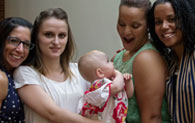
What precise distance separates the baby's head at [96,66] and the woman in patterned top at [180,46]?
0.41 meters

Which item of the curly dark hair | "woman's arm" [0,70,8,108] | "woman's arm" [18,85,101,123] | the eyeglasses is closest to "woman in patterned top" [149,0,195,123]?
the curly dark hair

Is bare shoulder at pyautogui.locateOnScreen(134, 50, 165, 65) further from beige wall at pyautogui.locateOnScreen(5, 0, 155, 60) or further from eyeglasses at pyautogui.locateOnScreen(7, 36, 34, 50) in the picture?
beige wall at pyautogui.locateOnScreen(5, 0, 155, 60)

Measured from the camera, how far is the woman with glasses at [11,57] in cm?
155

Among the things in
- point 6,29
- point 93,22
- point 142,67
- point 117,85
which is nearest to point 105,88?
point 117,85

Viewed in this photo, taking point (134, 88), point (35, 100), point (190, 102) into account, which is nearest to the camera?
point (190, 102)

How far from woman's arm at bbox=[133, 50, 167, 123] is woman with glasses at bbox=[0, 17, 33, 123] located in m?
0.79

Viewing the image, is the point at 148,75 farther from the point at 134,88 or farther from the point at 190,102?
the point at 190,102

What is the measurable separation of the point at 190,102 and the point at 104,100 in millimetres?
524

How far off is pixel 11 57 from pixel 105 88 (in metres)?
0.67

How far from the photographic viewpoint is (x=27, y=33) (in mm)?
1724

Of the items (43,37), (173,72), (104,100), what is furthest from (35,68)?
(173,72)

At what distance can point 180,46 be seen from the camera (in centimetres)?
164

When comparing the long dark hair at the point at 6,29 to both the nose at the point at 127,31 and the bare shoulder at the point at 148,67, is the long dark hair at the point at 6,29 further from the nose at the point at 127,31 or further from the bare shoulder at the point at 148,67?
the bare shoulder at the point at 148,67

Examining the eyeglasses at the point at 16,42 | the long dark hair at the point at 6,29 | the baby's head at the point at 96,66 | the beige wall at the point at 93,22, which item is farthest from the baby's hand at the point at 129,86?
the beige wall at the point at 93,22
